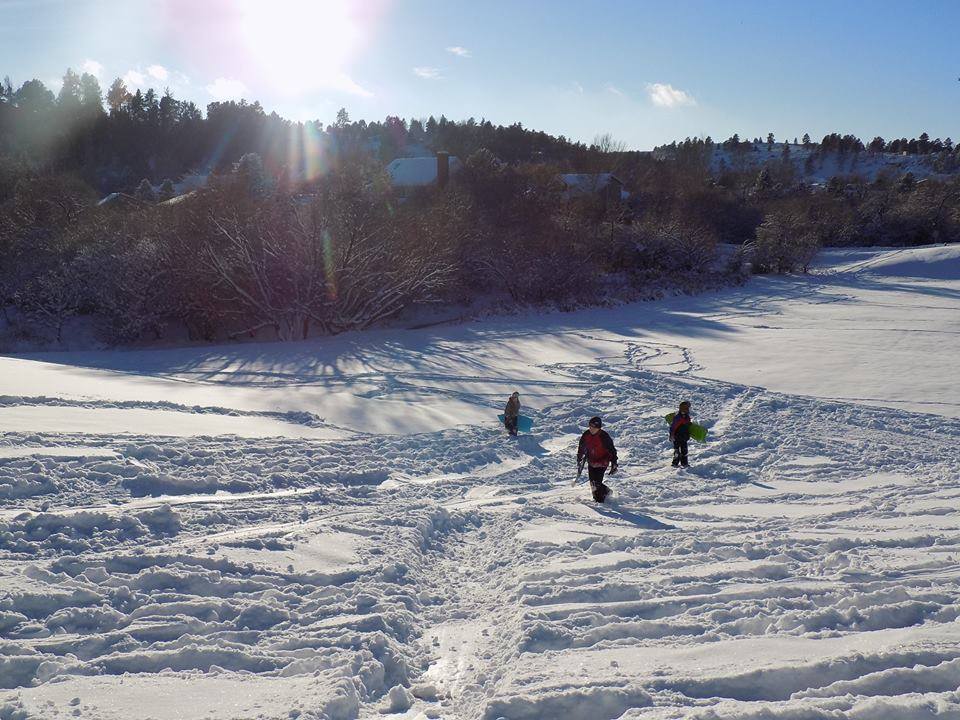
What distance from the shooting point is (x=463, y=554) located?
681 cm

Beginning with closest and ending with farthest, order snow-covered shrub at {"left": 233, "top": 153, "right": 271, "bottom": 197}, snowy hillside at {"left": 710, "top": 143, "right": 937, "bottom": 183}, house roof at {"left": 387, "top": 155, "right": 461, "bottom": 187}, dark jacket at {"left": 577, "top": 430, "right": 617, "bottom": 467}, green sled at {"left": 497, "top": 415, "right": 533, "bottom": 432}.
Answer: dark jacket at {"left": 577, "top": 430, "right": 617, "bottom": 467}, green sled at {"left": 497, "top": 415, "right": 533, "bottom": 432}, snow-covered shrub at {"left": 233, "top": 153, "right": 271, "bottom": 197}, house roof at {"left": 387, "top": 155, "right": 461, "bottom": 187}, snowy hillside at {"left": 710, "top": 143, "right": 937, "bottom": 183}

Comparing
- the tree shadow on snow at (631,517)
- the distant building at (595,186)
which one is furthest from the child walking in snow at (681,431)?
the distant building at (595,186)

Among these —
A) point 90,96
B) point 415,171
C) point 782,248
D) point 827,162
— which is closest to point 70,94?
point 90,96

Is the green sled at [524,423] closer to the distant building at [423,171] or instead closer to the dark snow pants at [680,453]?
the dark snow pants at [680,453]

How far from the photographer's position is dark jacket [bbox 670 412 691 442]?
31.6ft

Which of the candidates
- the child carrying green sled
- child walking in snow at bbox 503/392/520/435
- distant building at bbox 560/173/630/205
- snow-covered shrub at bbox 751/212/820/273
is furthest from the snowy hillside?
the child carrying green sled

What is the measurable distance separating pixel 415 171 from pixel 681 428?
131 feet

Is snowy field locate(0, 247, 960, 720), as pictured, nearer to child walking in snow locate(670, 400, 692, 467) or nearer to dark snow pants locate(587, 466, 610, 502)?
dark snow pants locate(587, 466, 610, 502)

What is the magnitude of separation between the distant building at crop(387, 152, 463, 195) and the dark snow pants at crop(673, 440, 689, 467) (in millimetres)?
33460

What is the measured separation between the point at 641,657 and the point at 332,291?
69.1 ft

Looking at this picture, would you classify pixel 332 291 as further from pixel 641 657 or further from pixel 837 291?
pixel 837 291

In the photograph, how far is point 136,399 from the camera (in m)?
11.5

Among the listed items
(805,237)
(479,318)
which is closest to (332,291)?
(479,318)

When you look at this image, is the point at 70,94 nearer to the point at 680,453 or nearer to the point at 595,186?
the point at 595,186
